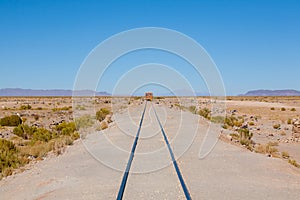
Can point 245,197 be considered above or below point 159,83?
below

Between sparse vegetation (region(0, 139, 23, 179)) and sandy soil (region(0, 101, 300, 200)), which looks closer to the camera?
sandy soil (region(0, 101, 300, 200))

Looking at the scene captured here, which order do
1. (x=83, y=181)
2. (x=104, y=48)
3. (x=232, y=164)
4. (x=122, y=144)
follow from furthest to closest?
(x=122, y=144), (x=104, y=48), (x=232, y=164), (x=83, y=181)

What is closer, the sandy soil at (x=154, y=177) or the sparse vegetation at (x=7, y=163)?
the sandy soil at (x=154, y=177)

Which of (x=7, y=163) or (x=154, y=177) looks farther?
(x=7, y=163)

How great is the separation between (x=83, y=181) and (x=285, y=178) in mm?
5563

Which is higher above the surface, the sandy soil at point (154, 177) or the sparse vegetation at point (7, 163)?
the sandy soil at point (154, 177)

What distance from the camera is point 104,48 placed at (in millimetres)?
13016

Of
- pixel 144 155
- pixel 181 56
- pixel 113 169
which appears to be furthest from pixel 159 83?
pixel 113 169

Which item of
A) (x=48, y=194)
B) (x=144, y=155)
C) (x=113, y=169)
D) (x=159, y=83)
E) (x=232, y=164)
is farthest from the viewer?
(x=159, y=83)

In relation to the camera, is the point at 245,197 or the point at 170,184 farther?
the point at 170,184

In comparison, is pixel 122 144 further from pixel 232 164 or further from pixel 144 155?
pixel 232 164

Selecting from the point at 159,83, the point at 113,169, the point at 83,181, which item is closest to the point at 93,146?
the point at 113,169

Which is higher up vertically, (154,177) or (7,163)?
(154,177)

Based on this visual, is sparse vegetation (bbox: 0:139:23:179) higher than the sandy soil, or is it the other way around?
the sandy soil
